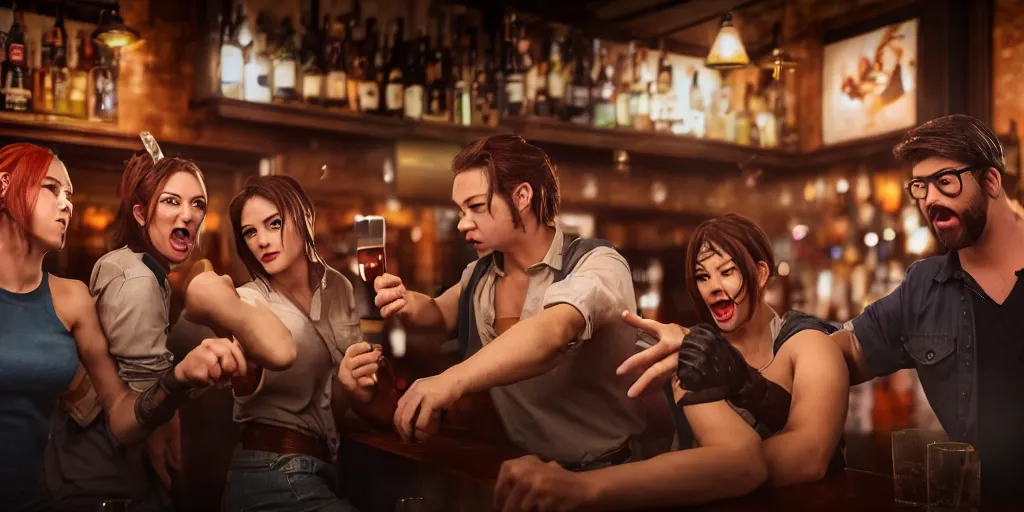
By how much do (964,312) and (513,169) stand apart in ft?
3.64

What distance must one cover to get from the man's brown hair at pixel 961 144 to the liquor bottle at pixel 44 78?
78.5 inches

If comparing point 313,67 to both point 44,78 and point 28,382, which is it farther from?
point 28,382

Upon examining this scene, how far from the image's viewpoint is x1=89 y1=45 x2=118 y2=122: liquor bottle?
2316 mm

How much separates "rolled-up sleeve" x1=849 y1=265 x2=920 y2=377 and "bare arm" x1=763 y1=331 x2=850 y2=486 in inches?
6.5

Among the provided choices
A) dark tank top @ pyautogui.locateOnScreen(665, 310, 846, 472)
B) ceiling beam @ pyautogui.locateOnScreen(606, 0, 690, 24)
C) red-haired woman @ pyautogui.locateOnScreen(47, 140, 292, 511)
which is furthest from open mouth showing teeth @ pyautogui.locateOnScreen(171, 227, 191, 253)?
ceiling beam @ pyautogui.locateOnScreen(606, 0, 690, 24)

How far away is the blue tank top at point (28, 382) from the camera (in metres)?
2.05

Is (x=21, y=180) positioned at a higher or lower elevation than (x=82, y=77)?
lower

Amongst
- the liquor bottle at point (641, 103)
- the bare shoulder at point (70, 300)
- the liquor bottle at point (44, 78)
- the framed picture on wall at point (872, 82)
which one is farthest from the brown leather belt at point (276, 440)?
the framed picture on wall at point (872, 82)

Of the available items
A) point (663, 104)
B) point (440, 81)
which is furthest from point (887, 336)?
point (440, 81)

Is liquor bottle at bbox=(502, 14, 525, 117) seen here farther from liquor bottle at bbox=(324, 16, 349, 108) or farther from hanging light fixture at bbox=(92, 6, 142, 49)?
hanging light fixture at bbox=(92, 6, 142, 49)

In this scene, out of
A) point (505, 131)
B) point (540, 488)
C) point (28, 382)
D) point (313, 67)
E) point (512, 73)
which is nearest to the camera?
point (540, 488)

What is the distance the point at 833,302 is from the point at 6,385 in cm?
267

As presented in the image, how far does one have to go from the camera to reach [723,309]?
2.36 m

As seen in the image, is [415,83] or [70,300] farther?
[415,83]
